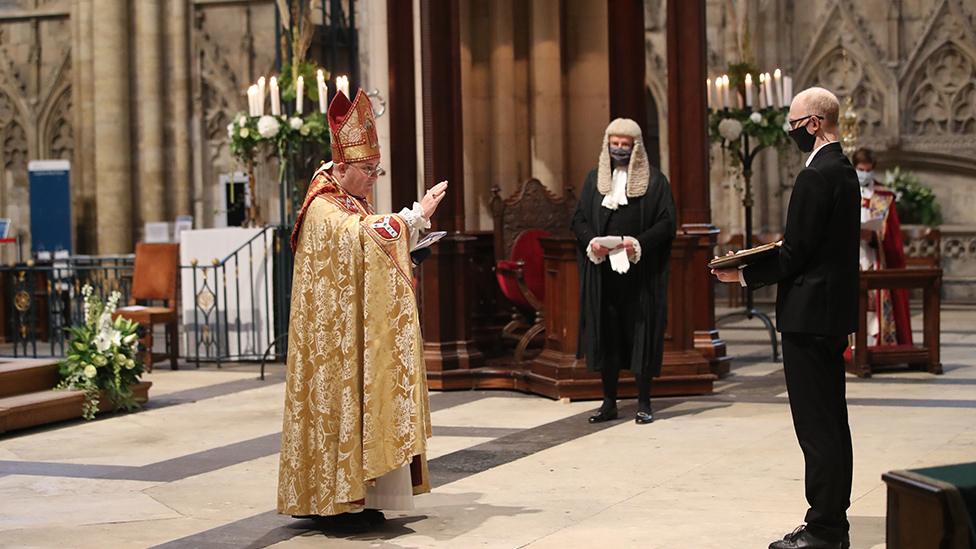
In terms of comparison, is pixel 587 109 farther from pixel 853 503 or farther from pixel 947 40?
pixel 947 40

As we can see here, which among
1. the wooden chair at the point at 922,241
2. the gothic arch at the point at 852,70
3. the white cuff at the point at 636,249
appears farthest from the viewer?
the gothic arch at the point at 852,70

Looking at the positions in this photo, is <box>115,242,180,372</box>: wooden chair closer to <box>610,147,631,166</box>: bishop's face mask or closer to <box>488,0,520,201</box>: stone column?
<box>488,0,520,201</box>: stone column

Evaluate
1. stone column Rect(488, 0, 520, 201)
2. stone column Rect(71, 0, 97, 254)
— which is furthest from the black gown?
stone column Rect(71, 0, 97, 254)

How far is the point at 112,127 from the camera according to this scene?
2145cm

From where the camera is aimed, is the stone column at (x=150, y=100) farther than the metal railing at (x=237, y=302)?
Yes

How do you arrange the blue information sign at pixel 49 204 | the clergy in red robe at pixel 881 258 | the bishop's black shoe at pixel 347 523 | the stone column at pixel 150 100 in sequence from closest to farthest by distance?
the bishop's black shoe at pixel 347 523, the clergy in red robe at pixel 881 258, the blue information sign at pixel 49 204, the stone column at pixel 150 100

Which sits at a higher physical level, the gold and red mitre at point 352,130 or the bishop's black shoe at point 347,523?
the gold and red mitre at point 352,130

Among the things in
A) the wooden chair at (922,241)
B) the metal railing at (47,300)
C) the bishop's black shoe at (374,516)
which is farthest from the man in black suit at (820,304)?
the wooden chair at (922,241)

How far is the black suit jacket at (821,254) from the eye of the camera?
5.19 m

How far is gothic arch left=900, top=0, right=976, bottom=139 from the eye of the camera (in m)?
18.9

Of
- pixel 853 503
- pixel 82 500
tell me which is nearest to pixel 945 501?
pixel 853 503

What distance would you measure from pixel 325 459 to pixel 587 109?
7.33 meters

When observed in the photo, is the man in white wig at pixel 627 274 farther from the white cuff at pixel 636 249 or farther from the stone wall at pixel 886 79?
the stone wall at pixel 886 79

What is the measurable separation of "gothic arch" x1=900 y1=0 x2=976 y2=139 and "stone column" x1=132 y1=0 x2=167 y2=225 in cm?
1071
